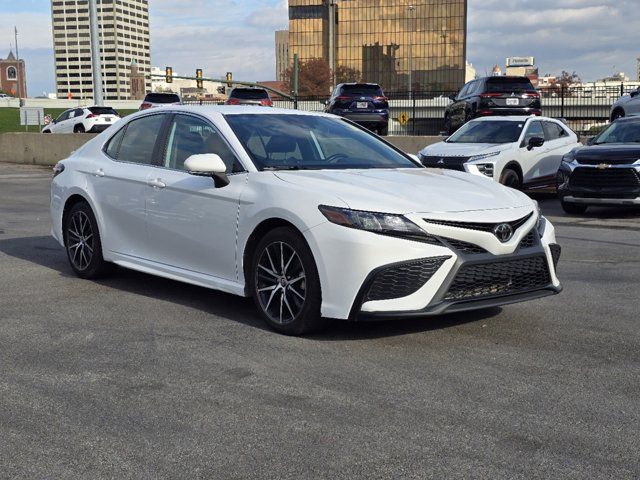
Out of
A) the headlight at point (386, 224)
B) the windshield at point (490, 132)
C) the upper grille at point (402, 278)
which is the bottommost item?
the upper grille at point (402, 278)

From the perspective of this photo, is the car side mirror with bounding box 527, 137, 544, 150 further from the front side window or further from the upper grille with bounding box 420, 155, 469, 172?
the front side window

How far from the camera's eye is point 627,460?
12.0 ft

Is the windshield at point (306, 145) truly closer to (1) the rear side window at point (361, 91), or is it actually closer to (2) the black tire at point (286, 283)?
(2) the black tire at point (286, 283)

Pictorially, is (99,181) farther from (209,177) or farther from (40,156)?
(40,156)

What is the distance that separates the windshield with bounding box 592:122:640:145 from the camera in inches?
561

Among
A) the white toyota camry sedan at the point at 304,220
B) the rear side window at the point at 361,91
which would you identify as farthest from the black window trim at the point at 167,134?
the rear side window at the point at 361,91

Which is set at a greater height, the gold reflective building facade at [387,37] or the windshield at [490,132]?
the gold reflective building facade at [387,37]

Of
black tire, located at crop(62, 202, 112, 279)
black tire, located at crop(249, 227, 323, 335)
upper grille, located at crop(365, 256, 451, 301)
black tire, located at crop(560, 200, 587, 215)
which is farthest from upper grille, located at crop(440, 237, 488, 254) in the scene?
black tire, located at crop(560, 200, 587, 215)

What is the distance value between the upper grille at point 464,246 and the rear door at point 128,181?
2.72 m

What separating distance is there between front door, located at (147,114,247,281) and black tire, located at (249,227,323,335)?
0.31 metres

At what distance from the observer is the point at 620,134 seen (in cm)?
1448

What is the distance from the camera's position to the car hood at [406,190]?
5500 millimetres

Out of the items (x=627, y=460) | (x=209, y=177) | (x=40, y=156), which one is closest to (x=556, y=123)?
(x=209, y=177)


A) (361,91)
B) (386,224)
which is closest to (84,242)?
(386,224)
